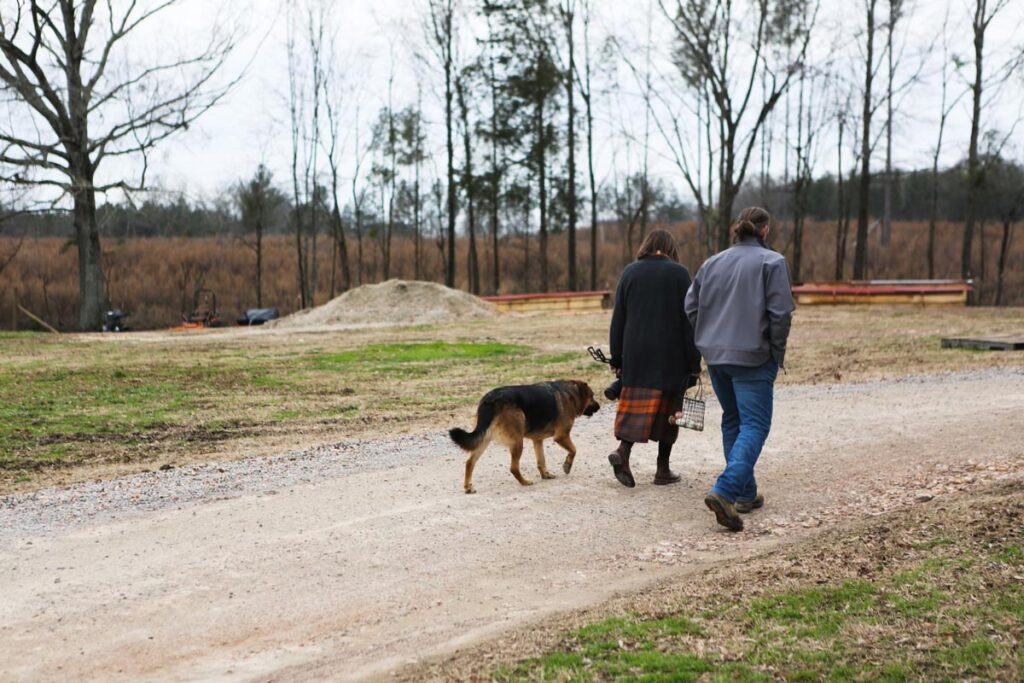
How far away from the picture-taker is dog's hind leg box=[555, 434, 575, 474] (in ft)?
25.3

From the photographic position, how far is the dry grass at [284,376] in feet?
33.3

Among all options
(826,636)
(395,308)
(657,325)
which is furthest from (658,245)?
(395,308)

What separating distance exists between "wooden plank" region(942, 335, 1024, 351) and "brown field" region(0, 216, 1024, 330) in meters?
22.4

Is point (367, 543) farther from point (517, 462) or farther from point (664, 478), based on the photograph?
point (664, 478)

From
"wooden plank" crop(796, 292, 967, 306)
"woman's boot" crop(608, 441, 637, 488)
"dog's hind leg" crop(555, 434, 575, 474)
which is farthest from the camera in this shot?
"wooden plank" crop(796, 292, 967, 306)

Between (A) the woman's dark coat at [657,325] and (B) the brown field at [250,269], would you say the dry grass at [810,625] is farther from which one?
(B) the brown field at [250,269]

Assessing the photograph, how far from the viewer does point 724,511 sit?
621cm

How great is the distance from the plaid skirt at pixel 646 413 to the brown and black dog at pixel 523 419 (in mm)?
530

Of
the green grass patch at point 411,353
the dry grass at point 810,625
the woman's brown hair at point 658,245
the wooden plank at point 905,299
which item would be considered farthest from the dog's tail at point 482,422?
the wooden plank at point 905,299

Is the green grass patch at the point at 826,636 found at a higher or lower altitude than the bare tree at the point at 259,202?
lower

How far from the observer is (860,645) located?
13.8 feet

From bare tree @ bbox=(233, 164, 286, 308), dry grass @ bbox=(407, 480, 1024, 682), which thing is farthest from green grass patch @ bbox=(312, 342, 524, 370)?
bare tree @ bbox=(233, 164, 286, 308)

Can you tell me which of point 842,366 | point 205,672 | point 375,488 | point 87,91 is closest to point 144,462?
point 375,488

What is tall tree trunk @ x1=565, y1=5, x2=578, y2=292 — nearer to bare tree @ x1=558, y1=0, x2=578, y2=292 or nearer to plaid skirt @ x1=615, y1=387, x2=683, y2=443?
bare tree @ x1=558, y1=0, x2=578, y2=292
